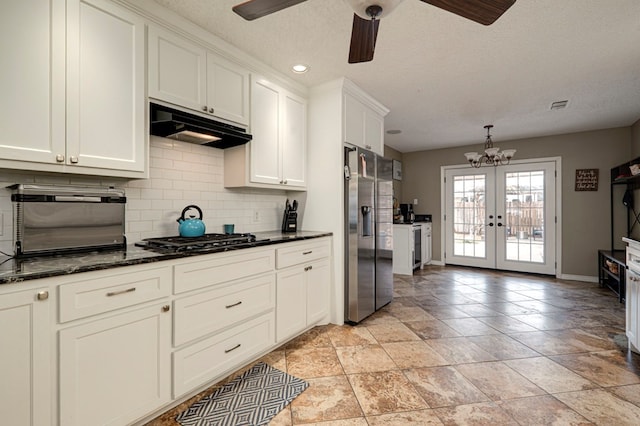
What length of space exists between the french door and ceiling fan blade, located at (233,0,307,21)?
5488mm

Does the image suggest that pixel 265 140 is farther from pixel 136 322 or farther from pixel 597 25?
pixel 597 25

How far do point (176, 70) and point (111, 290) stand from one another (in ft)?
4.82

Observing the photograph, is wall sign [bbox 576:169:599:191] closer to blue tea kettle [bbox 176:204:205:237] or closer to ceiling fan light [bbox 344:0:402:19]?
ceiling fan light [bbox 344:0:402:19]

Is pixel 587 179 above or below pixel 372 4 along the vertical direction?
below

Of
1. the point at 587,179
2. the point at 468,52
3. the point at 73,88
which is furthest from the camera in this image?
the point at 587,179

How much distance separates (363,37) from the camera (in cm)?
161

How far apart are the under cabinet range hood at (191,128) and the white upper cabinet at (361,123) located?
45.1 inches

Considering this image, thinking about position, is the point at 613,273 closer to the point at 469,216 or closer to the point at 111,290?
the point at 469,216

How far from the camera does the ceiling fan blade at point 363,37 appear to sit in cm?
152

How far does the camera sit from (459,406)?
1.79m

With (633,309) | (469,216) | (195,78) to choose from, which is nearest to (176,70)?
(195,78)

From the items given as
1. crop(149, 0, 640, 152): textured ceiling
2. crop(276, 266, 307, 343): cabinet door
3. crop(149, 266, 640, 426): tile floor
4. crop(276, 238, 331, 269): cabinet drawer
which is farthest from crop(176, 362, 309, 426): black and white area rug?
crop(149, 0, 640, 152): textured ceiling

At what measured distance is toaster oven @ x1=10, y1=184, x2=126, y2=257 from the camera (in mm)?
1524

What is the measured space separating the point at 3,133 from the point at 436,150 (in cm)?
633
